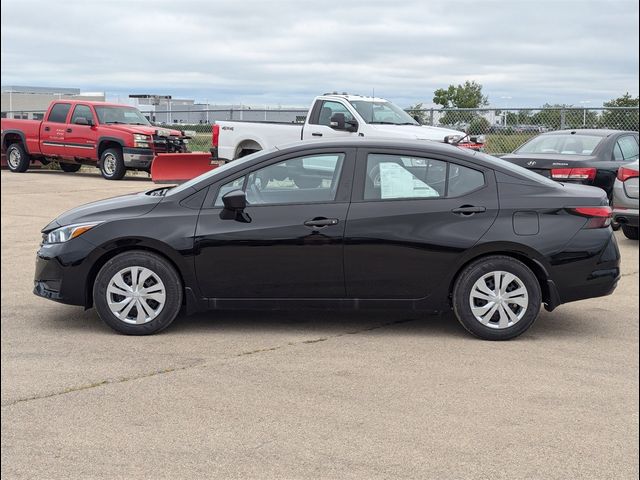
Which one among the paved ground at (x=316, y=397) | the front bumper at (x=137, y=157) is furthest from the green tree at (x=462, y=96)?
the front bumper at (x=137, y=157)

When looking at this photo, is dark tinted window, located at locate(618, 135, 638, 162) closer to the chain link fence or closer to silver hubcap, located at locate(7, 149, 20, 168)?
the chain link fence

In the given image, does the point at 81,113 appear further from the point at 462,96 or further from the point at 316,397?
the point at 462,96

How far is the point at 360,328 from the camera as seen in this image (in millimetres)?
6895

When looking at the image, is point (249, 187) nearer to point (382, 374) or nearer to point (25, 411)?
point (382, 374)

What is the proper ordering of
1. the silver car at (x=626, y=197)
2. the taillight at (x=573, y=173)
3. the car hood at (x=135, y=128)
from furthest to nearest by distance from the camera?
1. the car hood at (x=135, y=128)
2. the taillight at (x=573, y=173)
3. the silver car at (x=626, y=197)

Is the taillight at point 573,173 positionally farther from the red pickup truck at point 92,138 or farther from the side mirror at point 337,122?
the red pickup truck at point 92,138

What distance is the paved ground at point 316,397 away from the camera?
414cm

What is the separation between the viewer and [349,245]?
6504mm

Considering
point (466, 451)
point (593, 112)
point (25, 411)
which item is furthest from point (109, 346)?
point (593, 112)

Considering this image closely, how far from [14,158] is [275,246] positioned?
61.2ft

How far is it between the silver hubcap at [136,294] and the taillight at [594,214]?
10.6ft

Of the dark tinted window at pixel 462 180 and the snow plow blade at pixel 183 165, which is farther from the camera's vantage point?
the snow plow blade at pixel 183 165

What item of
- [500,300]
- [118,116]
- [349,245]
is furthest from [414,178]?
[118,116]

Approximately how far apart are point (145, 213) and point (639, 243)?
769cm
